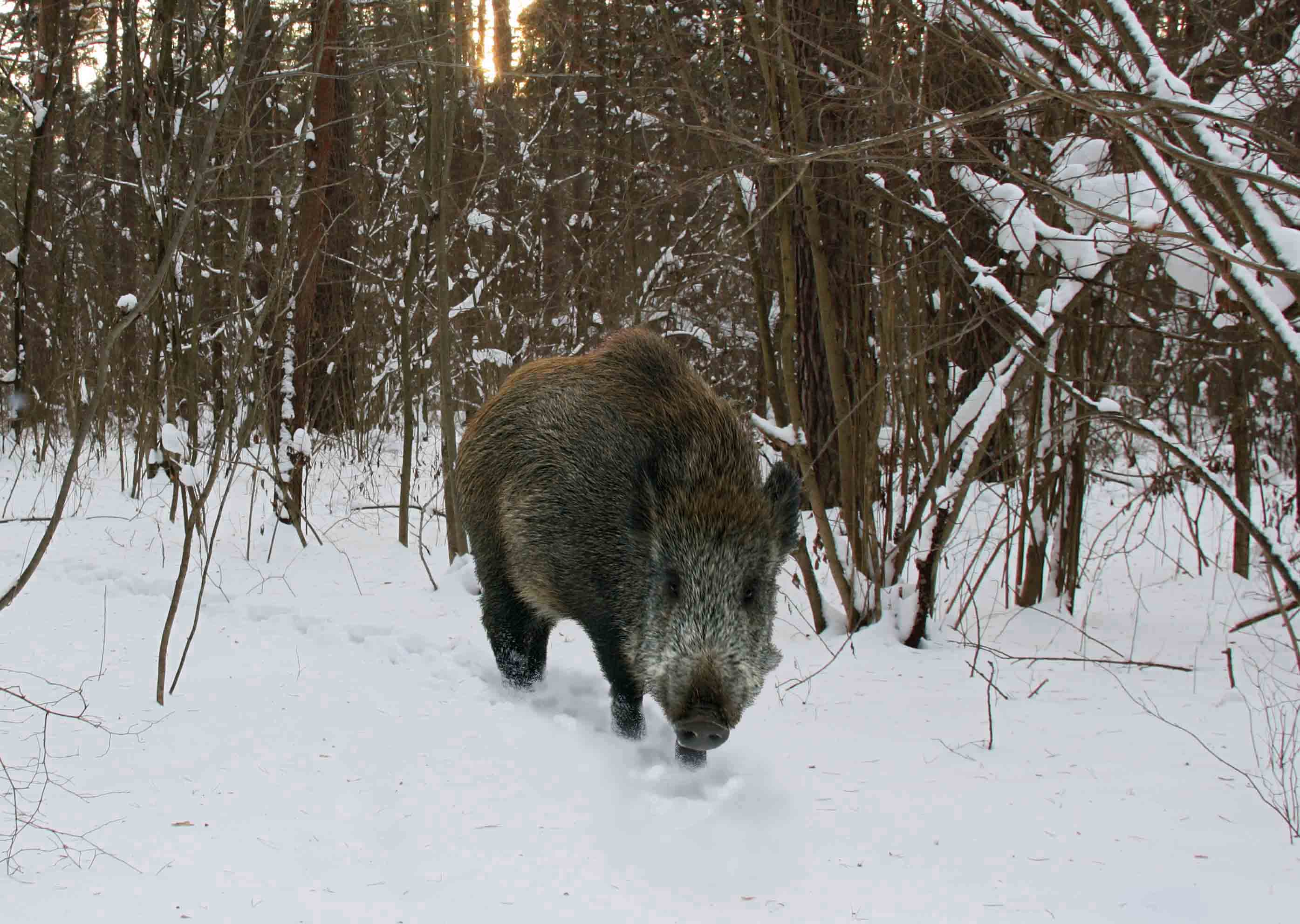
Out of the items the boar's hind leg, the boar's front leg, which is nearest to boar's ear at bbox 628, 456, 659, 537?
the boar's front leg

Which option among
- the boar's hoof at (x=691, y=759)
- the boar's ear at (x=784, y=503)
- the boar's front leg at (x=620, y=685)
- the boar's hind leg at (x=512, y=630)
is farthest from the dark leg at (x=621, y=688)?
the boar's ear at (x=784, y=503)

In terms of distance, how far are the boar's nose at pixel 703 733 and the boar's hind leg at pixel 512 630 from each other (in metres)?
1.45

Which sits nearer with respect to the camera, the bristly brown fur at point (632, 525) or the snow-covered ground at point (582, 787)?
the snow-covered ground at point (582, 787)

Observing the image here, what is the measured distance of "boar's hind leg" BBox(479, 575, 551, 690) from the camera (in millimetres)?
4402

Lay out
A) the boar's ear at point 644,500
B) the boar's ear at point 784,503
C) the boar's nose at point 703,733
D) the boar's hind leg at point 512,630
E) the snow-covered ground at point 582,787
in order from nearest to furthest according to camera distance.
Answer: the snow-covered ground at point 582,787 → the boar's nose at point 703,733 → the boar's ear at point 644,500 → the boar's ear at point 784,503 → the boar's hind leg at point 512,630

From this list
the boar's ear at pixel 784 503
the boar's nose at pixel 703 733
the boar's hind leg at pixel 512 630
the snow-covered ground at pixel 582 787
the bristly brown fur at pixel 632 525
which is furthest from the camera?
the boar's hind leg at pixel 512 630

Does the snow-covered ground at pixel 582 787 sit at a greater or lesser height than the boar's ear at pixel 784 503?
lesser

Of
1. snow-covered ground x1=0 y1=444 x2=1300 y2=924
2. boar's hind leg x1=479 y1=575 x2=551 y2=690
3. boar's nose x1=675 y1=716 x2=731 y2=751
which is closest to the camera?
snow-covered ground x1=0 y1=444 x2=1300 y2=924

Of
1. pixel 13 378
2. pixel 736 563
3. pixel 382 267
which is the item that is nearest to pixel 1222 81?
pixel 736 563

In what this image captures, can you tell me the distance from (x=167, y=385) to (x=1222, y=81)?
18.4 ft

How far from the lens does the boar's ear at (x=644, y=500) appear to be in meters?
3.63

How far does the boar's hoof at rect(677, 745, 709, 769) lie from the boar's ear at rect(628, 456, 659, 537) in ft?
2.61

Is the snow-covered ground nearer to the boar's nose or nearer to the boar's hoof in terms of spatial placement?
the boar's hoof

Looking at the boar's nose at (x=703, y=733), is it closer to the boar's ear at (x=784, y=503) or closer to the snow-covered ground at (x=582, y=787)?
the snow-covered ground at (x=582, y=787)
